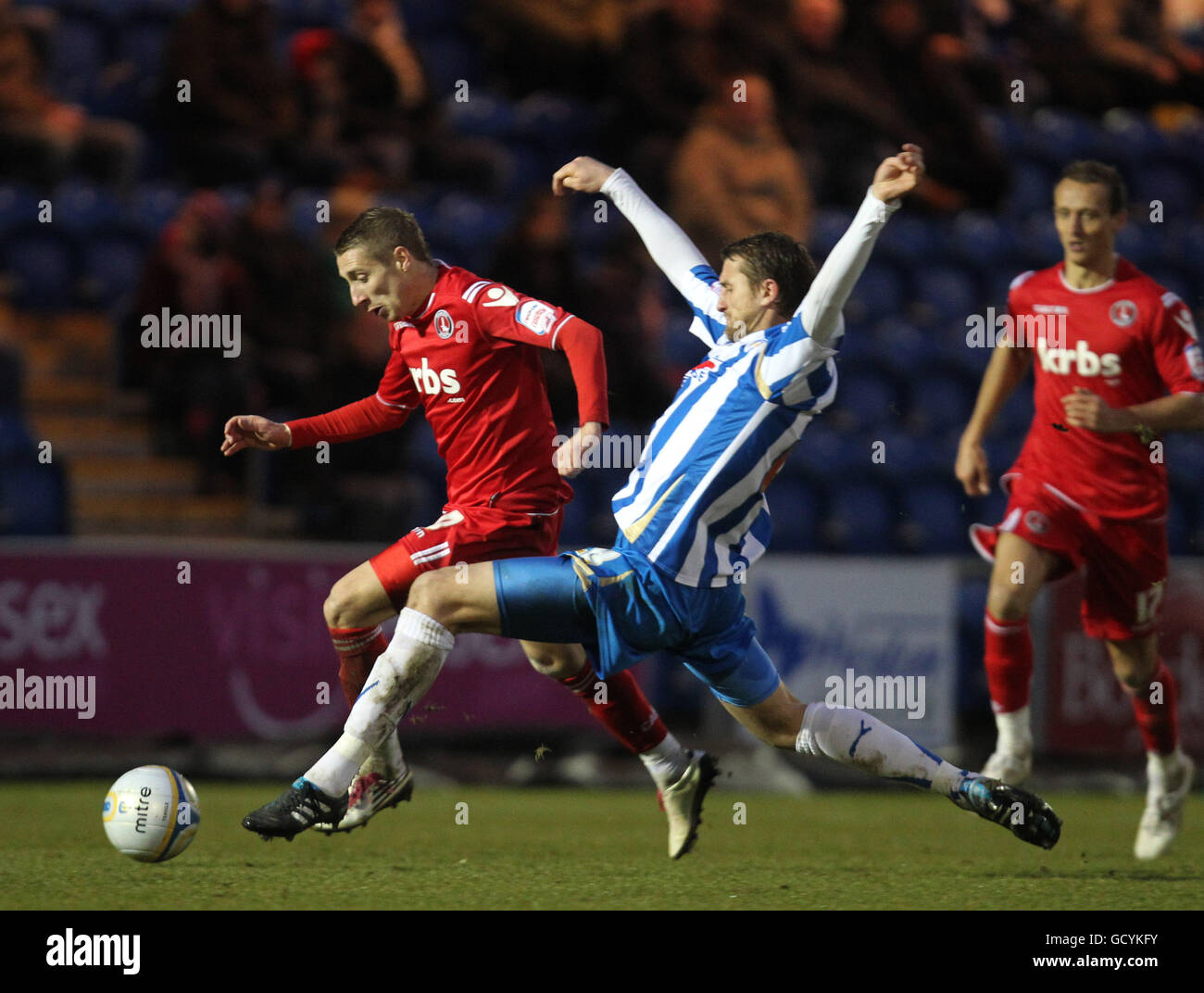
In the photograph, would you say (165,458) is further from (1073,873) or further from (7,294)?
(1073,873)

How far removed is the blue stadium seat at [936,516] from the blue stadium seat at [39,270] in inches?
196

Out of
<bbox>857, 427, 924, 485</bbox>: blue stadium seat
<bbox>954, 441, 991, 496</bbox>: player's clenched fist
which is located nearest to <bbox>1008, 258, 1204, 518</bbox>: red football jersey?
<bbox>954, 441, 991, 496</bbox>: player's clenched fist

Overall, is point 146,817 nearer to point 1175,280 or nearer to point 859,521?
point 859,521

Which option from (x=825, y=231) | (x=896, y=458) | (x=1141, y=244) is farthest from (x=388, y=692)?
(x=1141, y=244)

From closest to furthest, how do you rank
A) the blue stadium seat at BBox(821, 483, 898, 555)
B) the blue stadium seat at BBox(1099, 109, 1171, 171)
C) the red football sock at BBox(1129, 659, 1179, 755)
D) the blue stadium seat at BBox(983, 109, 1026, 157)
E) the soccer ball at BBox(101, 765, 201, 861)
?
the soccer ball at BBox(101, 765, 201, 861)
the red football sock at BBox(1129, 659, 1179, 755)
the blue stadium seat at BBox(821, 483, 898, 555)
the blue stadium seat at BBox(983, 109, 1026, 157)
the blue stadium seat at BBox(1099, 109, 1171, 171)

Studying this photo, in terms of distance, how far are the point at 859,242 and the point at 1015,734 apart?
2.41 metres

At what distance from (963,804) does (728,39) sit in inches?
301

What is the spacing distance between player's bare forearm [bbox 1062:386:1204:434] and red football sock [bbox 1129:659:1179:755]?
1003 millimetres

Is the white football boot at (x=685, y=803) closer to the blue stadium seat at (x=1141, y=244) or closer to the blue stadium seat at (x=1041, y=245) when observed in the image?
the blue stadium seat at (x=1041, y=245)

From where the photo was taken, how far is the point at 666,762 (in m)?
5.41

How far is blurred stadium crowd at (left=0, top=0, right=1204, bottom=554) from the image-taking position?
27.9 ft

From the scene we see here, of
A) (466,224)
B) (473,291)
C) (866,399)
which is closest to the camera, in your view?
(473,291)

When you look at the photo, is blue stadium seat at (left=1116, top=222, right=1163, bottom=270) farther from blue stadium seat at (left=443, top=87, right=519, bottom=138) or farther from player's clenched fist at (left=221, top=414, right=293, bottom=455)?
player's clenched fist at (left=221, top=414, right=293, bottom=455)
